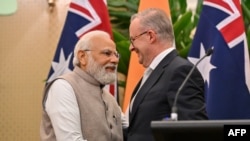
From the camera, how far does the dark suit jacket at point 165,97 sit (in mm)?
1972

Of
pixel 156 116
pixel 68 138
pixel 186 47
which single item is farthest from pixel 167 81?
pixel 186 47

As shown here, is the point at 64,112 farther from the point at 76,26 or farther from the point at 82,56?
the point at 76,26

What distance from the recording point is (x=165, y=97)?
2066 millimetres

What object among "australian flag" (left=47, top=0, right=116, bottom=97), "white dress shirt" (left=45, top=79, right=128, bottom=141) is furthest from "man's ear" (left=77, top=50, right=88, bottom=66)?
"australian flag" (left=47, top=0, right=116, bottom=97)

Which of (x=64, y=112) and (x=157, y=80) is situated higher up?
(x=157, y=80)

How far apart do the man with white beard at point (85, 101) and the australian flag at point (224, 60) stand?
0.95m

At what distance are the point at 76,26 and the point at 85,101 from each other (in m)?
1.28

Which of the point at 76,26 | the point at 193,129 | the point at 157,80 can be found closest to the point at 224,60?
the point at 76,26

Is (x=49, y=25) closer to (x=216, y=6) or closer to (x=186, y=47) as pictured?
(x=186, y=47)

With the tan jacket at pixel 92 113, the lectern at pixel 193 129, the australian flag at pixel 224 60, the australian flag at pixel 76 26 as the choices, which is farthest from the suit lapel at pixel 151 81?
the australian flag at pixel 76 26

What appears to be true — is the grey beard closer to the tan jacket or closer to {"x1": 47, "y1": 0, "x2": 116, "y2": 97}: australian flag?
the tan jacket

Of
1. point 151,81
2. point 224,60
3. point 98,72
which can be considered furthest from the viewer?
point 224,60

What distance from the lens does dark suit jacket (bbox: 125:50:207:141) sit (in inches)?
77.6

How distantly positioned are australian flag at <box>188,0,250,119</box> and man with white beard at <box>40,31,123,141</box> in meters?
0.95
